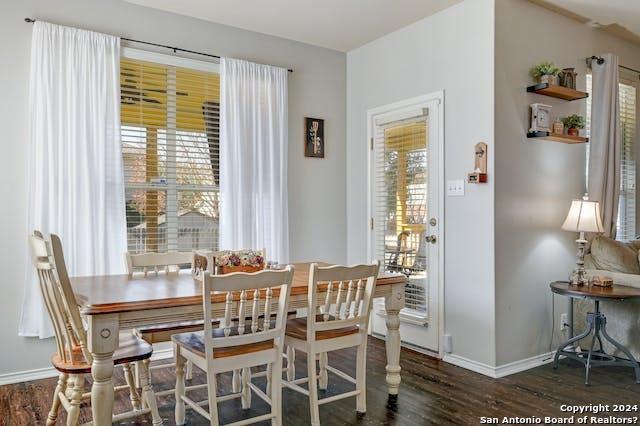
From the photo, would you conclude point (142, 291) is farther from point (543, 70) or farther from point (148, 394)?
point (543, 70)

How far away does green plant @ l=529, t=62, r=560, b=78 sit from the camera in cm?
363

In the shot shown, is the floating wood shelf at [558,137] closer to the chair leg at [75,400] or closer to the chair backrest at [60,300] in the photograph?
the chair backrest at [60,300]

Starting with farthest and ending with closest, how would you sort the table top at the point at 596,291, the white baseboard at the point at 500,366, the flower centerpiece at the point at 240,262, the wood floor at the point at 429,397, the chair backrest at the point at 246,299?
the white baseboard at the point at 500,366
the table top at the point at 596,291
the wood floor at the point at 429,397
the flower centerpiece at the point at 240,262
the chair backrest at the point at 246,299

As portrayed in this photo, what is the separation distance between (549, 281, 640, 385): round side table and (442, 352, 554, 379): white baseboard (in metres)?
0.12

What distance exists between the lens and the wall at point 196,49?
3.31 m

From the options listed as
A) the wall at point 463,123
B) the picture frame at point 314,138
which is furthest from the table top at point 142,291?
the picture frame at point 314,138

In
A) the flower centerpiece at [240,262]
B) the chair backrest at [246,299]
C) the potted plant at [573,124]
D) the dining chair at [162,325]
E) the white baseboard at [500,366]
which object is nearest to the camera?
the chair backrest at [246,299]

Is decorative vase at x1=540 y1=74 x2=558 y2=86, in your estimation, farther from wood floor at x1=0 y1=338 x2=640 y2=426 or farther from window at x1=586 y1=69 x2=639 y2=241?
wood floor at x1=0 y1=338 x2=640 y2=426

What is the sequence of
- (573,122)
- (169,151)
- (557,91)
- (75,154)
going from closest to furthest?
(75,154)
(557,91)
(573,122)
(169,151)

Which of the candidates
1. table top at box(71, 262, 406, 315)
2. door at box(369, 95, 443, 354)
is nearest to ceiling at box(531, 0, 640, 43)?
door at box(369, 95, 443, 354)

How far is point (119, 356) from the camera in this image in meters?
2.33

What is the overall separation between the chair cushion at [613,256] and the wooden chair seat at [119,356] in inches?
134

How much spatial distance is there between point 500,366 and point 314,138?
8.24ft

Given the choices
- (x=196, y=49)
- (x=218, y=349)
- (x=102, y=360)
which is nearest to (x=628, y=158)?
(x=196, y=49)
